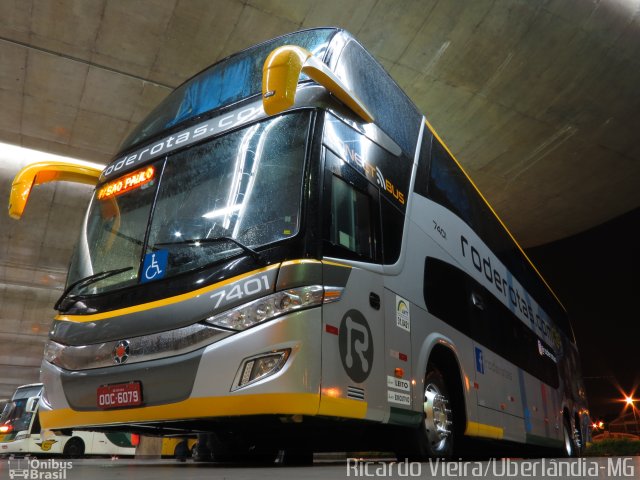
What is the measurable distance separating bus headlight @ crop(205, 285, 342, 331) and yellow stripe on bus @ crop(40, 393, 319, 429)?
45 cm

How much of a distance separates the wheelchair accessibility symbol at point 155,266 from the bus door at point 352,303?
1.17 metres

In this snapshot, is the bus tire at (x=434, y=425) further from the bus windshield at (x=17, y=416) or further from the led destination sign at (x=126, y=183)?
the bus windshield at (x=17, y=416)

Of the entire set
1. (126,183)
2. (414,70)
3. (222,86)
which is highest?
(414,70)

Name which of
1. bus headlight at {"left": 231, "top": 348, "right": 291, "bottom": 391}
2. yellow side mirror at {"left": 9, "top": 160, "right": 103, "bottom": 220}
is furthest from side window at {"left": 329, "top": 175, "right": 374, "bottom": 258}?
yellow side mirror at {"left": 9, "top": 160, "right": 103, "bottom": 220}

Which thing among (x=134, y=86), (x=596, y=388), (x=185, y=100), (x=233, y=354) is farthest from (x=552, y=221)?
(x=233, y=354)

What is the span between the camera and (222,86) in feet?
16.5

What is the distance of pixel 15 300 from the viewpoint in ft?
74.2

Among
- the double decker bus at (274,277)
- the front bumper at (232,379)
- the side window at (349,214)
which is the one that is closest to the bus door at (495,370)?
the double decker bus at (274,277)

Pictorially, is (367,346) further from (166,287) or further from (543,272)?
(543,272)

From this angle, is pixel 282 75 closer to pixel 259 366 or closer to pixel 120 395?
pixel 259 366

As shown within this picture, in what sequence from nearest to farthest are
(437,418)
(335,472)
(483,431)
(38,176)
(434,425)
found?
(335,472), (434,425), (437,418), (38,176), (483,431)

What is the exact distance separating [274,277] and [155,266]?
39.3 inches

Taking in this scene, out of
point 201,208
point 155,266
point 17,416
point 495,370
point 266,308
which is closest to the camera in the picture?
point 266,308

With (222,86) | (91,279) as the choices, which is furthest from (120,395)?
(222,86)
